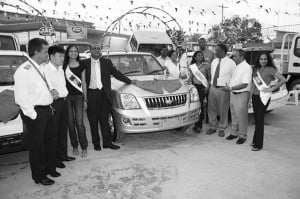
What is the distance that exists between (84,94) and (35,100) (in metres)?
1.35

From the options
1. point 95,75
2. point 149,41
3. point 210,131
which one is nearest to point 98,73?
point 95,75

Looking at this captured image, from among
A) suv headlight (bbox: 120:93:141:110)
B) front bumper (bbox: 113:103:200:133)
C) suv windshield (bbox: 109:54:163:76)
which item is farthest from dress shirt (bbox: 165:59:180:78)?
suv headlight (bbox: 120:93:141:110)

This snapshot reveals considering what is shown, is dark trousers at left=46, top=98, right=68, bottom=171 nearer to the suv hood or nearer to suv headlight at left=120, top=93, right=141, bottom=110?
suv headlight at left=120, top=93, right=141, bottom=110

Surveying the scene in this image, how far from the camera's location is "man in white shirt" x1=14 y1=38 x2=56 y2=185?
3.35m

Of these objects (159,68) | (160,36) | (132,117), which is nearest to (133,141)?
(132,117)

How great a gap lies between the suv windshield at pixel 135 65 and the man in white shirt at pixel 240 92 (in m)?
1.70

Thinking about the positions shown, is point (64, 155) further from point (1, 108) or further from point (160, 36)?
point (160, 36)

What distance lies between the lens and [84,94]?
15.6 ft

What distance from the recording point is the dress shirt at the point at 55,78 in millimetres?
3848

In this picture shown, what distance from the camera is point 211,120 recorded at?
612 centimetres

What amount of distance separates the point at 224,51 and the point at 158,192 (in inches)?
124

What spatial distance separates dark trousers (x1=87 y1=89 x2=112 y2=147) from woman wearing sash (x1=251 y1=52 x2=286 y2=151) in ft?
8.19

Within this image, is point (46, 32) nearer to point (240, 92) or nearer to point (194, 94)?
point (194, 94)

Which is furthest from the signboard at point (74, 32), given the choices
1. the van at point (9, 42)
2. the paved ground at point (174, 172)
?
the paved ground at point (174, 172)
